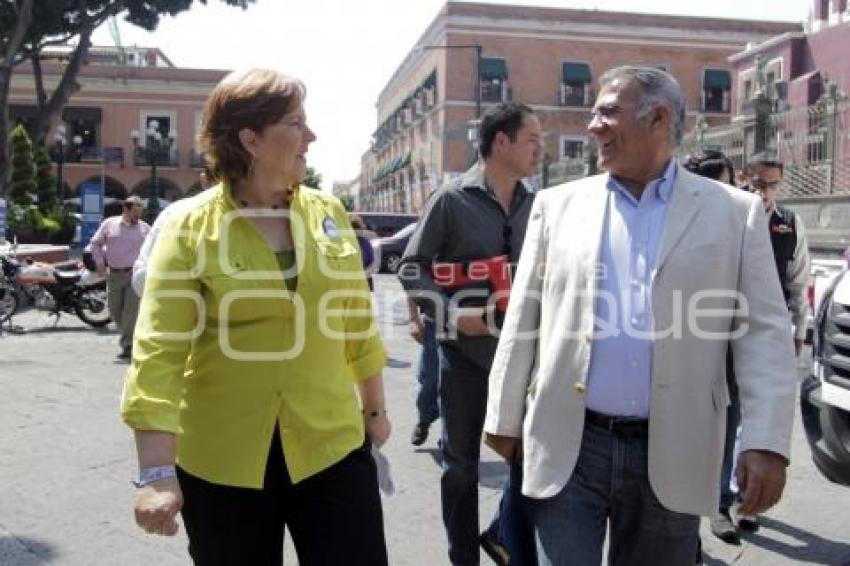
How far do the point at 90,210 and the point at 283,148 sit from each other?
84.8 feet

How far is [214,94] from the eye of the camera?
2508 millimetres

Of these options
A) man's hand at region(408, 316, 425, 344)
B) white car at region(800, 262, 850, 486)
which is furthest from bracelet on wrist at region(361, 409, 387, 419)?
white car at region(800, 262, 850, 486)

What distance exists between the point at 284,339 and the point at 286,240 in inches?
10.9

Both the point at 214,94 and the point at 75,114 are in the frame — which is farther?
the point at 75,114

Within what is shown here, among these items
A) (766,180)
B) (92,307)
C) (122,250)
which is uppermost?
(766,180)

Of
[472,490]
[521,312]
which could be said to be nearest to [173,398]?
[521,312]

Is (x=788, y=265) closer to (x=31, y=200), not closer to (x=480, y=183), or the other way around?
(x=480, y=183)

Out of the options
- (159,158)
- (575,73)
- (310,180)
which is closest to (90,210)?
(310,180)

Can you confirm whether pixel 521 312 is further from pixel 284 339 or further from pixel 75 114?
pixel 75 114

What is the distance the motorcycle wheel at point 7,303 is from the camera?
41.5 feet

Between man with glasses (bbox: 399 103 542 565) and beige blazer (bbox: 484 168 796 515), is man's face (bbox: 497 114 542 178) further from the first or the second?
beige blazer (bbox: 484 168 796 515)

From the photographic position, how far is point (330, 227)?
8.63ft

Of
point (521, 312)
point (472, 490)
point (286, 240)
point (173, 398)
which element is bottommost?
point (472, 490)

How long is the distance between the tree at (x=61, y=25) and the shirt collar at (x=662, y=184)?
22.0 metres
